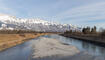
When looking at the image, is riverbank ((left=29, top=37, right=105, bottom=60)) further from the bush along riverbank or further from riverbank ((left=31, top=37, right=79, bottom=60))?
the bush along riverbank

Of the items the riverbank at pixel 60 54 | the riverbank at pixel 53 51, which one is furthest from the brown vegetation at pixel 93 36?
the riverbank at pixel 60 54

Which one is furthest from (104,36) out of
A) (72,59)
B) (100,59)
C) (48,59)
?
(48,59)

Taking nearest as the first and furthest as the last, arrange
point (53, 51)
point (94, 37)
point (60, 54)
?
point (60, 54), point (53, 51), point (94, 37)

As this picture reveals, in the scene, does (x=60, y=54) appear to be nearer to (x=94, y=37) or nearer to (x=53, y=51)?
(x=53, y=51)

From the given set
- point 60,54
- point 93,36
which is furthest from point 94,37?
point 60,54

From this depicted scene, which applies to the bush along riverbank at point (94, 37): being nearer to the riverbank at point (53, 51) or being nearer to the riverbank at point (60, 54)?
the riverbank at point (53, 51)

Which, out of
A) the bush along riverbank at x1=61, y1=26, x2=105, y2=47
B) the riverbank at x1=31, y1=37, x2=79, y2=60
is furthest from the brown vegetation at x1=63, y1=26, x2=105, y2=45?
the riverbank at x1=31, y1=37, x2=79, y2=60

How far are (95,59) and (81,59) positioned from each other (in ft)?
8.96

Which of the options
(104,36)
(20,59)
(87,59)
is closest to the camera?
(20,59)

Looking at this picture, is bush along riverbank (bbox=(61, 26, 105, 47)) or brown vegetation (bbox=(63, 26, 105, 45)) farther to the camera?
brown vegetation (bbox=(63, 26, 105, 45))

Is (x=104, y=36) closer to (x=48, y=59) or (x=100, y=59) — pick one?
(x=100, y=59)

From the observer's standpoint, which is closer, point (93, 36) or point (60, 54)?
point (60, 54)

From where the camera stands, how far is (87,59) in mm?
18266

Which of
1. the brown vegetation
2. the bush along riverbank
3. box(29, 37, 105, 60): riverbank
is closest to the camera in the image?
box(29, 37, 105, 60): riverbank
